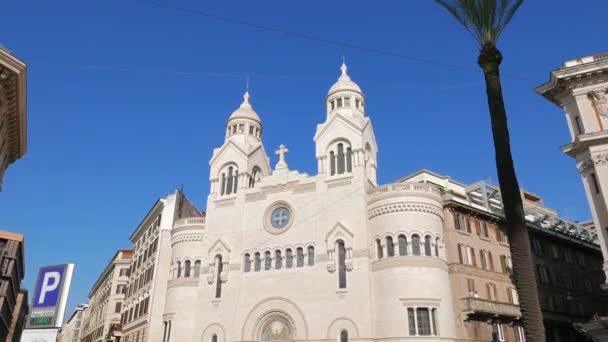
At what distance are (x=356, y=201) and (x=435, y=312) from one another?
33.5 ft

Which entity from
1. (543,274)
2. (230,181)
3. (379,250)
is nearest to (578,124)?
(379,250)

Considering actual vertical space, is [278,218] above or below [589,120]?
below

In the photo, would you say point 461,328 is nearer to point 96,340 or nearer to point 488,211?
point 488,211

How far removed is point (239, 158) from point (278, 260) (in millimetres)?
11282

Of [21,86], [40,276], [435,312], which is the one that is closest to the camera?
[21,86]

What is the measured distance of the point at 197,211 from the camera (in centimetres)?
5519

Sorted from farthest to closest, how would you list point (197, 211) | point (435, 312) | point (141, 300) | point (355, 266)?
point (197, 211)
point (141, 300)
point (355, 266)
point (435, 312)

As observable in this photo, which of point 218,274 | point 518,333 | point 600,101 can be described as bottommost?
point 518,333

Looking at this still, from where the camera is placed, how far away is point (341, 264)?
36.6 meters

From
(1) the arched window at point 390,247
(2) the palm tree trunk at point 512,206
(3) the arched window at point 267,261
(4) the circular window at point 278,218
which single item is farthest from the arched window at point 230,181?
(2) the palm tree trunk at point 512,206

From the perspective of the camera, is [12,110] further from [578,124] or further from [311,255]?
[578,124]

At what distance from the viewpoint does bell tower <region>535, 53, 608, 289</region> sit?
29.3 m

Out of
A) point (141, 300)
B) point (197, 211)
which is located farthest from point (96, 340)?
point (197, 211)

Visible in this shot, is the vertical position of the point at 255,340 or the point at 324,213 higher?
the point at 324,213
